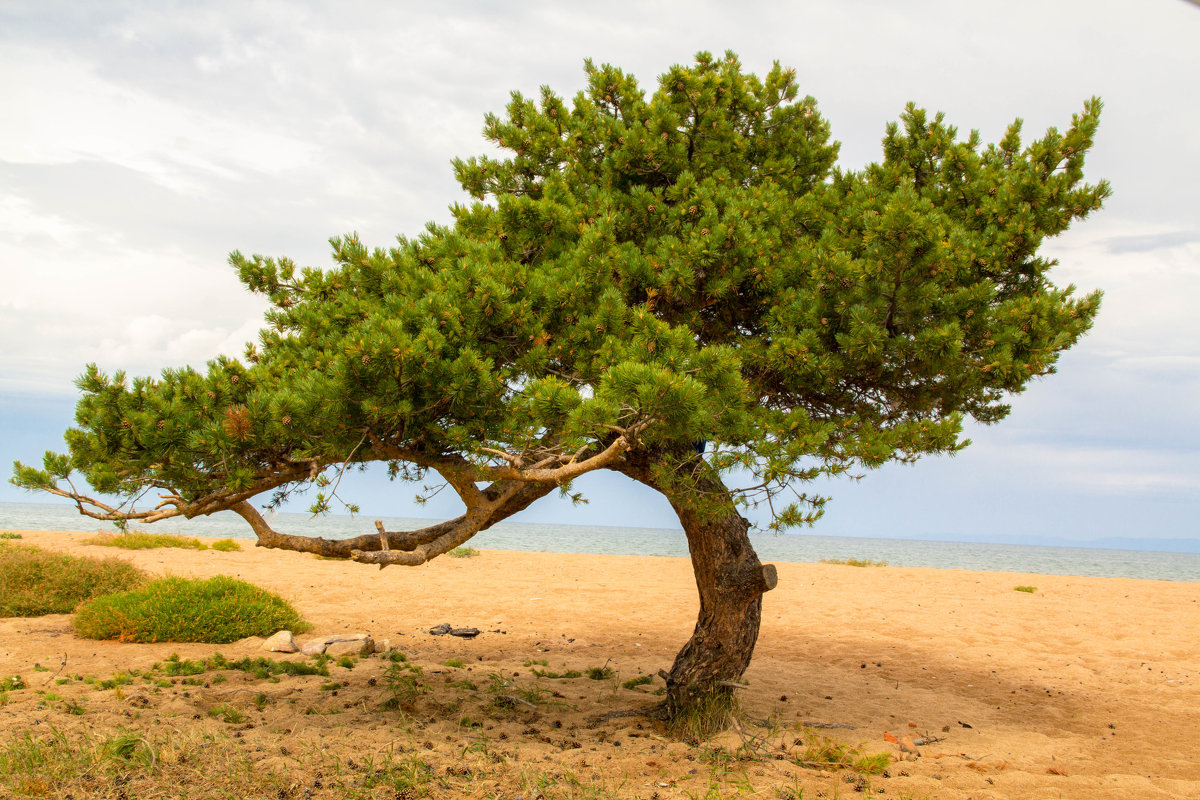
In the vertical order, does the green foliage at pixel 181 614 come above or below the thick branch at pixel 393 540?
below

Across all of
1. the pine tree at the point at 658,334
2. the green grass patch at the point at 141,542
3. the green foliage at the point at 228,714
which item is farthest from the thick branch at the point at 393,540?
the green grass patch at the point at 141,542

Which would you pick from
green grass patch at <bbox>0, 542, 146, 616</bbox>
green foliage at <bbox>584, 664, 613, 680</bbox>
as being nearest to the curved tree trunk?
green foliage at <bbox>584, 664, 613, 680</bbox>

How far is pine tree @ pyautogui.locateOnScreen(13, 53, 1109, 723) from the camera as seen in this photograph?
4637 millimetres

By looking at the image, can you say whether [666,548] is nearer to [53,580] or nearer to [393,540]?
[53,580]

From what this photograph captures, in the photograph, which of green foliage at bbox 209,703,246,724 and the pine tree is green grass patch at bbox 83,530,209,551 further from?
the pine tree

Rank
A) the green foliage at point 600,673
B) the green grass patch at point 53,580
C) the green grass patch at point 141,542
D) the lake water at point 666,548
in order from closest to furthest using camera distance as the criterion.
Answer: the green foliage at point 600,673
the green grass patch at point 53,580
the green grass patch at point 141,542
the lake water at point 666,548

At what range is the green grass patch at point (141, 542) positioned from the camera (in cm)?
1988

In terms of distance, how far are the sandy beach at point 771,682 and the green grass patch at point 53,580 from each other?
1.96 feet

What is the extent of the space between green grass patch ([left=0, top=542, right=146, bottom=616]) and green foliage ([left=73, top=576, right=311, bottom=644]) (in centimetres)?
161

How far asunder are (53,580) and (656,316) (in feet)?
35.7

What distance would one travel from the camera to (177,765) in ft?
15.9

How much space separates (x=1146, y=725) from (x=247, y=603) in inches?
430

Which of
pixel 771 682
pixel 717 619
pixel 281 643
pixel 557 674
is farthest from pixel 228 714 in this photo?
pixel 771 682

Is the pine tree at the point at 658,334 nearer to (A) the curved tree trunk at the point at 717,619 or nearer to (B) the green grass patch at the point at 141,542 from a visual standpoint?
(A) the curved tree trunk at the point at 717,619
